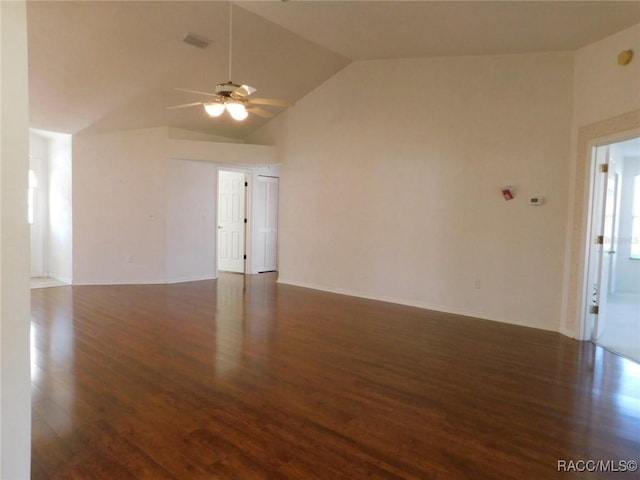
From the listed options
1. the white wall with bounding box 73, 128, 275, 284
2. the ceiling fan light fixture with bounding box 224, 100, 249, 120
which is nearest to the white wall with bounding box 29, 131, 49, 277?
the white wall with bounding box 73, 128, 275, 284

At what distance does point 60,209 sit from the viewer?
24.5 ft

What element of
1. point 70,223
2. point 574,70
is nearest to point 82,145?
point 70,223

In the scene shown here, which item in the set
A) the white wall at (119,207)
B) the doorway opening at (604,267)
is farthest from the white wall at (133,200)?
the doorway opening at (604,267)

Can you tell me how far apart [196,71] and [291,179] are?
257 centimetres

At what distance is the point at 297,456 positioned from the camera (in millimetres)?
2164

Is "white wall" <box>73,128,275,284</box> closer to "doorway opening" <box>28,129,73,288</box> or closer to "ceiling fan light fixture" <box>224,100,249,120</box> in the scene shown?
"doorway opening" <box>28,129,73,288</box>

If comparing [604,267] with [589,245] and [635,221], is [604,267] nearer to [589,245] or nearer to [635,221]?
[589,245]

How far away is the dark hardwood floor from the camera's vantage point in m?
2.12

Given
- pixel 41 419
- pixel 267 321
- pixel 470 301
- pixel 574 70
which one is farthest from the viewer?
pixel 470 301

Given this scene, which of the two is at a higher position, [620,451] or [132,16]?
[132,16]

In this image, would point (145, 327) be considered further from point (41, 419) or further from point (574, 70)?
point (574, 70)
